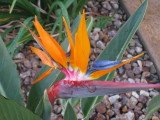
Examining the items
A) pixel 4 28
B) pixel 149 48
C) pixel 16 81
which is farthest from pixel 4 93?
pixel 149 48

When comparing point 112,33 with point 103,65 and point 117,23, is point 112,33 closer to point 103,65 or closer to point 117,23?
point 117,23

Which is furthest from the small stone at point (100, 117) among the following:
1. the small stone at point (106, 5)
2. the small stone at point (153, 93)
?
the small stone at point (106, 5)

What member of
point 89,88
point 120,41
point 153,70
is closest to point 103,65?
point 89,88

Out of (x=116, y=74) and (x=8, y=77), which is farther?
(x=116, y=74)

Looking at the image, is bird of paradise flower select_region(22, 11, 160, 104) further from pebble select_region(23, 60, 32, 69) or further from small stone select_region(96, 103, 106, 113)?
pebble select_region(23, 60, 32, 69)

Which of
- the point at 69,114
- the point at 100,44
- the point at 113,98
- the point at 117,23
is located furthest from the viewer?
the point at 117,23

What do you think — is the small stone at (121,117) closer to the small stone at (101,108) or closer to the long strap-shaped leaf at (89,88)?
the small stone at (101,108)
